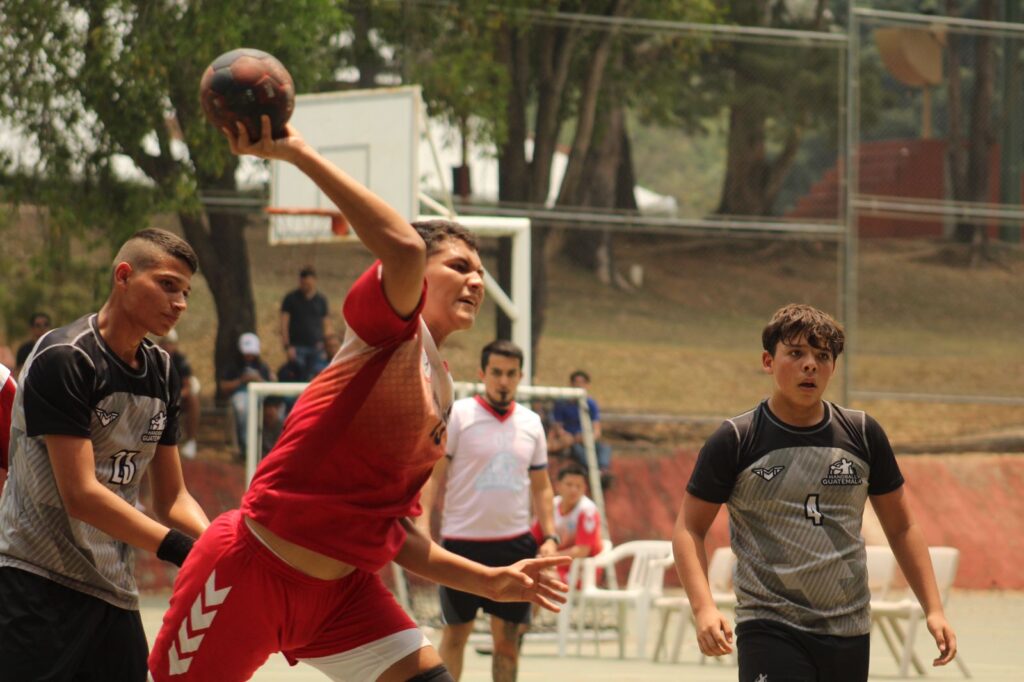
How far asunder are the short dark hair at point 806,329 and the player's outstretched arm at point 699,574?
0.64 metres

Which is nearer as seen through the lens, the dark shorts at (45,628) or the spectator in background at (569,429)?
the dark shorts at (45,628)

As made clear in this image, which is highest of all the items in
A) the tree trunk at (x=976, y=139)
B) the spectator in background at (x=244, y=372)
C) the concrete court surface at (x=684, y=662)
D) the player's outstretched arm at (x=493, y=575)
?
the tree trunk at (x=976, y=139)

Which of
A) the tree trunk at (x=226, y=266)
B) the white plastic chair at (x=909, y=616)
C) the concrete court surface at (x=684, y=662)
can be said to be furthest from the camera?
the tree trunk at (x=226, y=266)

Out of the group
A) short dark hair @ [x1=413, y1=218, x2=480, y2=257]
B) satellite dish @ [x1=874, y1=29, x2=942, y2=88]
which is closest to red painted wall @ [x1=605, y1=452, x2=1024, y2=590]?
satellite dish @ [x1=874, y1=29, x2=942, y2=88]

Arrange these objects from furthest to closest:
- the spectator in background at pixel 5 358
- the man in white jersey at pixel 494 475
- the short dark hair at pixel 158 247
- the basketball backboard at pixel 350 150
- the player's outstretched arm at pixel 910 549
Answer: the basketball backboard at pixel 350 150 < the man in white jersey at pixel 494 475 < the spectator in background at pixel 5 358 < the player's outstretched arm at pixel 910 549 < the short dark hair at pixel 158 247

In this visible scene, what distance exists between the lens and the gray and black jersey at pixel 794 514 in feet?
17.7

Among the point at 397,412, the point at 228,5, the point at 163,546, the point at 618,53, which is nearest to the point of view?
the point at 397,412

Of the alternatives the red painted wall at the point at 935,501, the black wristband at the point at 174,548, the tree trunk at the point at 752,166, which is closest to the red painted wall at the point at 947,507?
the red painted wall at the point at 935,501

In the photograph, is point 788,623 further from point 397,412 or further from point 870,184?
point 870,184

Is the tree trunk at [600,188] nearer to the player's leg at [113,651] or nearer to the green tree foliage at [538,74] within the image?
the green tree foliage at [538,74]

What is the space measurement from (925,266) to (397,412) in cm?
1492

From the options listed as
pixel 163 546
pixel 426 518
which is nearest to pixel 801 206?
pixel 426 518

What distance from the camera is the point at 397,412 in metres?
4.28

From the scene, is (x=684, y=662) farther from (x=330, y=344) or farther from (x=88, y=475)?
(x=88, y=475)
